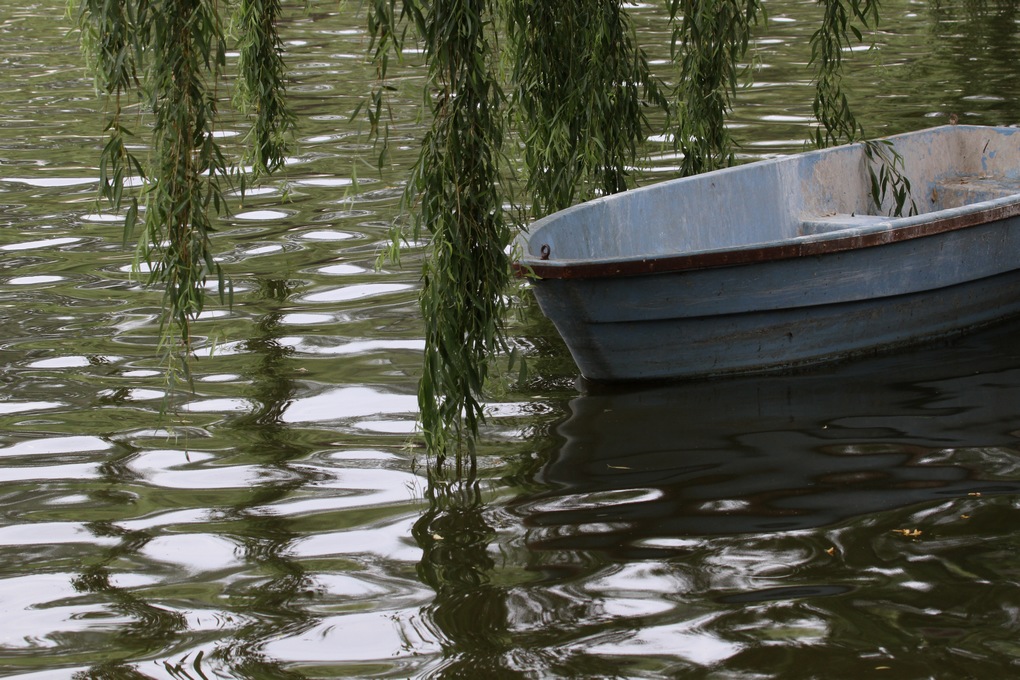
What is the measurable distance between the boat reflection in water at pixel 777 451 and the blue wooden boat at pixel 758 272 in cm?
17

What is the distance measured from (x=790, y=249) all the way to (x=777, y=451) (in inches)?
40.4

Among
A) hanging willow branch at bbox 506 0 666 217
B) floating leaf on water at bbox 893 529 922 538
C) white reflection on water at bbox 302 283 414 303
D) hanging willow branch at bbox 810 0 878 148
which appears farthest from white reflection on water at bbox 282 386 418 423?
hanging willow branch at bbox 810 0 878 148

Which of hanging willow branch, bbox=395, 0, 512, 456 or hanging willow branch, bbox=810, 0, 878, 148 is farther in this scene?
hanging willow branch, bbox=810, 0, 878, 148

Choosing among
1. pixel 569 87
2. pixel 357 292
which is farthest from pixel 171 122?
pixel 357 292

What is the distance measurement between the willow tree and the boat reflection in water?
618mm

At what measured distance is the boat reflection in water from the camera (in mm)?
5051

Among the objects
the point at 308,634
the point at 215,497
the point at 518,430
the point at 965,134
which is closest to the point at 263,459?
the point at 215,497

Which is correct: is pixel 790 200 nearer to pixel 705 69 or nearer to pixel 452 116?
pixel 705 69

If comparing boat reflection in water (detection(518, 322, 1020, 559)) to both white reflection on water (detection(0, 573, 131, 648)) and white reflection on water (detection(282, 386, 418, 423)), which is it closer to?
white reflection on water (detection(282, 386, 418, 423))

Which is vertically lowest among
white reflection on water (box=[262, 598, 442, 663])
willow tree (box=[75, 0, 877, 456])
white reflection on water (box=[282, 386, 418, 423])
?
white reflection on water (box=[262, 598, 442, 663])

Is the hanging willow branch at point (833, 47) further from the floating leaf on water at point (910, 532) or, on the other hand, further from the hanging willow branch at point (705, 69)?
the floating leaf on water at point (910, 532)

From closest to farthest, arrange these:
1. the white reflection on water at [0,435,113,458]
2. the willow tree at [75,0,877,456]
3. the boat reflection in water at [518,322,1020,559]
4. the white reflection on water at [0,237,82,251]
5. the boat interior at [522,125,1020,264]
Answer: the willow tree at [75,0,877,456], the boat reflection in water at [518,322,1020,559], the white reflection on water at [0,435,113,458], the boat interior at [522,125,1020,264], the white reflection on water at [0,237,82,251]

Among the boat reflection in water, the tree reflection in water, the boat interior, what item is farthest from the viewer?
the boat interior

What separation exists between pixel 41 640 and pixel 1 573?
55 centimetres
